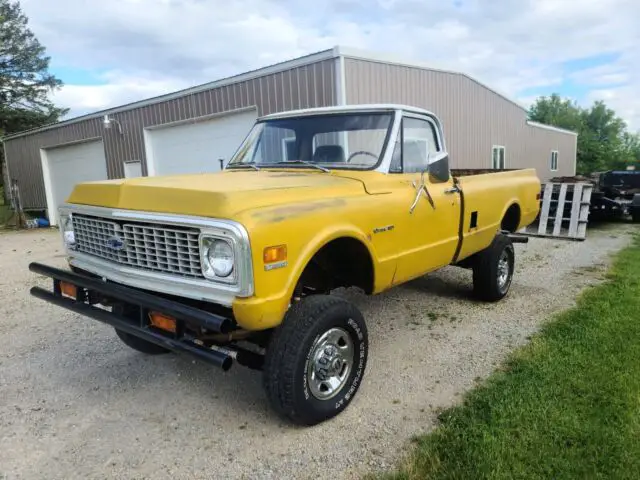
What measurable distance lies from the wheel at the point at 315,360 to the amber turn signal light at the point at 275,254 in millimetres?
384

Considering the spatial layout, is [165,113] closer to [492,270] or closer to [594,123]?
[492,270]

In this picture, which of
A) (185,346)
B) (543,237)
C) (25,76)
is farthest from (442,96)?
(25,76)

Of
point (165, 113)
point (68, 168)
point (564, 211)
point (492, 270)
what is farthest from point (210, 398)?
point (68, 168)

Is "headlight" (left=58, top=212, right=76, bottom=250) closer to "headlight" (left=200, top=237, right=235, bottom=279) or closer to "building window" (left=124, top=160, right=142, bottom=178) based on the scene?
"headlight" (left=200, top=237, right=235, bottom=279)

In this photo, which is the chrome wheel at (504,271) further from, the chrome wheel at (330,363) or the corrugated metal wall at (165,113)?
the corrugated metal wall at (165,113)

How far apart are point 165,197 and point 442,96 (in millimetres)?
11089

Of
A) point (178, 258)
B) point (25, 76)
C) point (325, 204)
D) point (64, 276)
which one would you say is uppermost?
point (25, 76)

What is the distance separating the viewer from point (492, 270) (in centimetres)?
541

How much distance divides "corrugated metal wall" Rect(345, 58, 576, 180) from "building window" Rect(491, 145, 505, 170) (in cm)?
21

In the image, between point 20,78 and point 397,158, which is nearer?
point 397,158

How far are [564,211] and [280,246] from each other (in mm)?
11058

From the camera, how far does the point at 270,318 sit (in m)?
2.67

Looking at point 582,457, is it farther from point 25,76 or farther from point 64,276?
point 25,76

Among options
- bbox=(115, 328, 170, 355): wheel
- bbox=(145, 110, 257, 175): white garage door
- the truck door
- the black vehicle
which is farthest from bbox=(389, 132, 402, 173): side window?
the black vehicle
